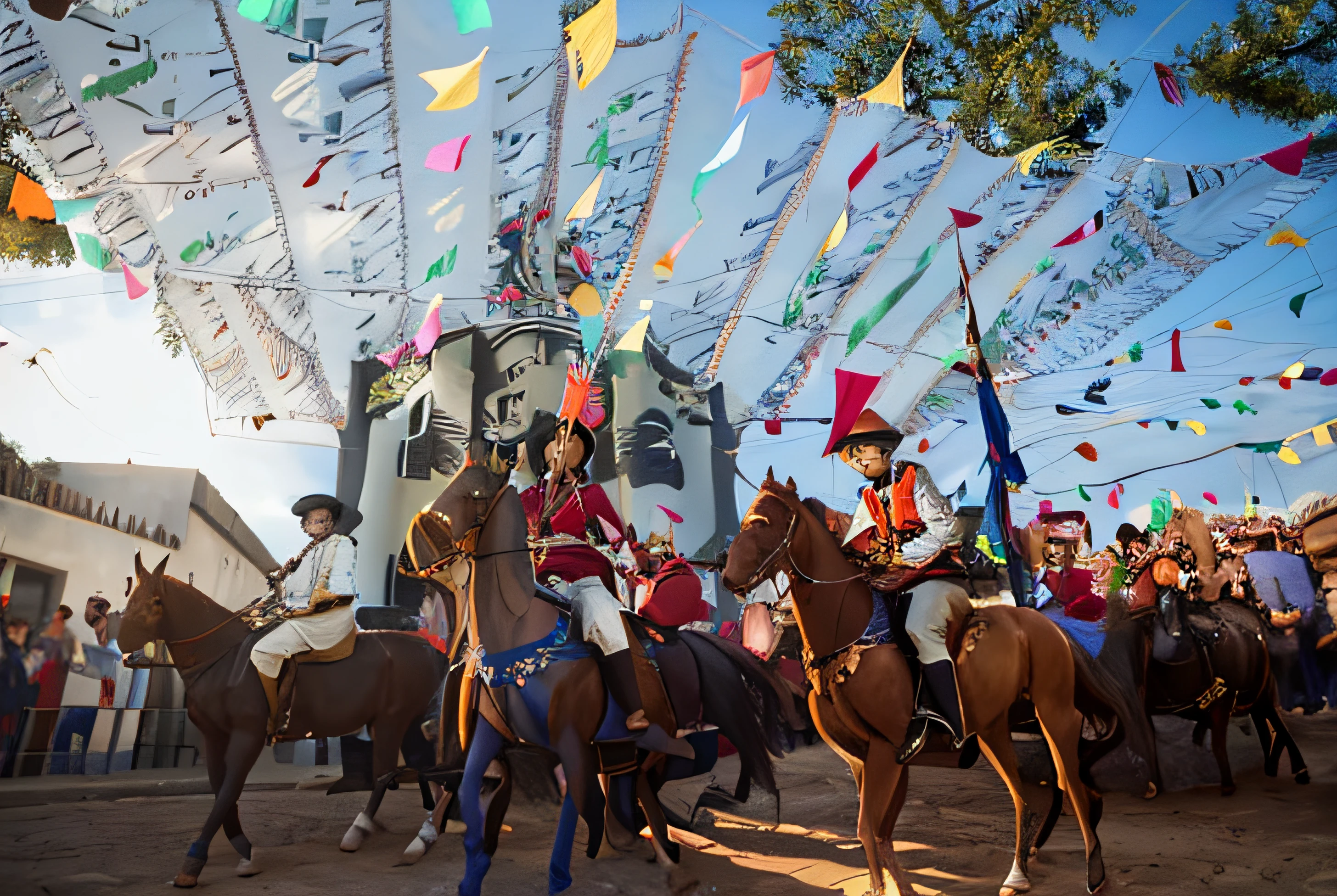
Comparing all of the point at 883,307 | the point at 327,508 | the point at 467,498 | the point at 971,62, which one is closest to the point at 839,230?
the point at 883,307

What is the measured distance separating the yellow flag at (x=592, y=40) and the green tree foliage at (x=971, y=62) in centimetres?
145

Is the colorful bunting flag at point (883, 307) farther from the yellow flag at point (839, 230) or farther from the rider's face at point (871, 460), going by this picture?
the rider's face at point (871, 460)

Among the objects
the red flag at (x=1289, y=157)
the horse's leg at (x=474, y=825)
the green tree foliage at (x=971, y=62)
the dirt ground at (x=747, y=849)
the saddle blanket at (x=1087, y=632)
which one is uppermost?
the green tree foliage at (x=971, y=62)

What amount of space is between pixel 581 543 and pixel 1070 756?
245 cm

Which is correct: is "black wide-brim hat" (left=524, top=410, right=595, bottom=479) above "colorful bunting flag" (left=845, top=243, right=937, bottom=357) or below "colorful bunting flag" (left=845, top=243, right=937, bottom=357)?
below

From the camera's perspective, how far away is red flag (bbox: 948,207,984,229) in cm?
658

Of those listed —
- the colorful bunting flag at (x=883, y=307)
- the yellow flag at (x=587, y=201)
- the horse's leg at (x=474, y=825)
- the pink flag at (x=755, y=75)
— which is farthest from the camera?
the colorful bunting flag at (x=883, y=307)

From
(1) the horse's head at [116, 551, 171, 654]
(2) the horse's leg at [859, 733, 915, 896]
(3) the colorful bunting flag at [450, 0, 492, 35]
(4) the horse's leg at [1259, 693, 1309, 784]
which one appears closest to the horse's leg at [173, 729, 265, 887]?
(1) the horse's head at [116, 551, 171, 654]

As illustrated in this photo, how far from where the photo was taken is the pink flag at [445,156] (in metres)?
6.00

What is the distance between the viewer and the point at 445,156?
237 inches

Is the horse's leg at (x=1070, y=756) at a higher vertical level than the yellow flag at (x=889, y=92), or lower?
lower

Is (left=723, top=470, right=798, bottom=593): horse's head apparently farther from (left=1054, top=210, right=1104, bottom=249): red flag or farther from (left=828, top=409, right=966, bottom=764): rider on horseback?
(left=1054, top=210, right=1104, bottom=249): red flag

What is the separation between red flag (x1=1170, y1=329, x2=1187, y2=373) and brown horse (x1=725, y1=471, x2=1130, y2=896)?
4262 mm

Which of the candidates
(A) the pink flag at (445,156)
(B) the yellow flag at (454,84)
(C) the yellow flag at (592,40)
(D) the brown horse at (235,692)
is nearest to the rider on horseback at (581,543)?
(D) the brown horse at (235,692)
